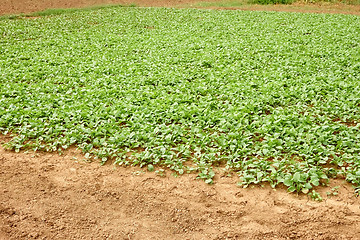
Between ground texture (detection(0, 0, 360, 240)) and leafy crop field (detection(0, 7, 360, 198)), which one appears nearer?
ground texture (detection(0, 0, 360, 240))

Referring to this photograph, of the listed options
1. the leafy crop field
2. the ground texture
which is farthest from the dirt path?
the ground texture

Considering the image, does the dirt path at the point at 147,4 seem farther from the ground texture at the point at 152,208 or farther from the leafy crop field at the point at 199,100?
the ground texture at the point at 152,208

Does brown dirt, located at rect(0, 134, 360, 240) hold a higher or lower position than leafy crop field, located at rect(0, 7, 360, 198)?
lower

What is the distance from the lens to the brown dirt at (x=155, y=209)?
4.08 m

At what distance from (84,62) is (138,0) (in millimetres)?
19587

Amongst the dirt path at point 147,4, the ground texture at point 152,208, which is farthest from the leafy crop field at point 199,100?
the dirt path at point 147,4

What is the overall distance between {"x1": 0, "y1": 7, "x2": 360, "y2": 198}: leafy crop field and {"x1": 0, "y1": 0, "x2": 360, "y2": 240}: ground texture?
0.94 feet

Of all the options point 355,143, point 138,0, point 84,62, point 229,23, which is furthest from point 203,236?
point 138,0

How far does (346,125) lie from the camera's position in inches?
249

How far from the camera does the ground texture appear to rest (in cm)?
408

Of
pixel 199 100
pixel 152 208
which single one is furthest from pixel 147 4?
pixel 152 208

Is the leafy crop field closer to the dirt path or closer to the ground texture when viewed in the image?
the ground texture

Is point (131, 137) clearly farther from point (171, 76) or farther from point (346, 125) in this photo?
point (346, 125)

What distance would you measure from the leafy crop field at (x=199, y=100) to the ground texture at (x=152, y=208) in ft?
0.94
